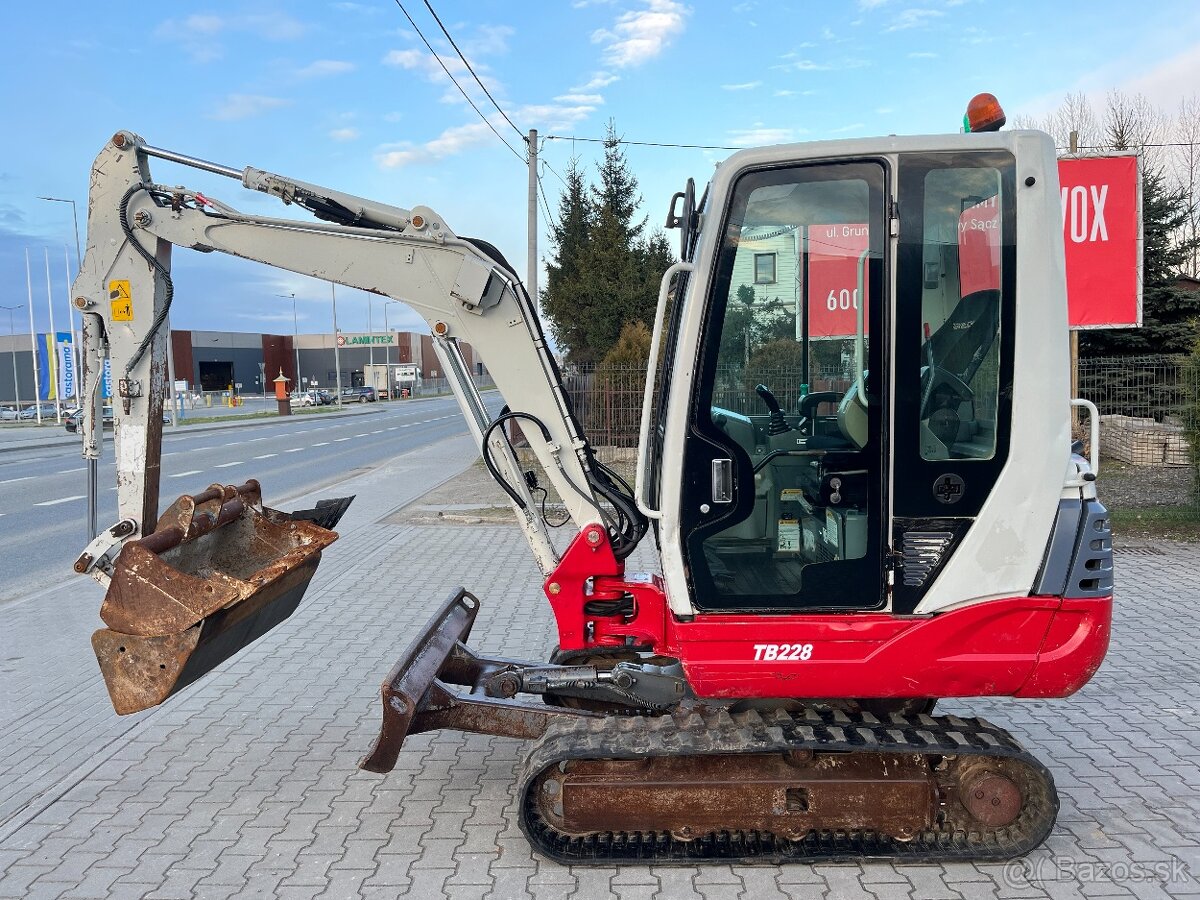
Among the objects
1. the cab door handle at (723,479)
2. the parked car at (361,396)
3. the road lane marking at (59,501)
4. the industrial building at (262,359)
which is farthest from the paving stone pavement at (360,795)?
the industrial building at (262,359)

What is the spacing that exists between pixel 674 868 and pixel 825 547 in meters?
1.40

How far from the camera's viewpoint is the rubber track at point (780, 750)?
11.7 feet

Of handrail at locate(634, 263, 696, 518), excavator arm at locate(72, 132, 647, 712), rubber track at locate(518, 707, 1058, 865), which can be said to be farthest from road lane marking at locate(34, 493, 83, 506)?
rubber track at locate(518, 707, 1058, 865)

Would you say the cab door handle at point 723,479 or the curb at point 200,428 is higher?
the cab door handle at point 723,479

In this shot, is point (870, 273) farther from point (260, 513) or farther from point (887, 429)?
point (260, 513)

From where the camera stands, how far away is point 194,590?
3.73 metres

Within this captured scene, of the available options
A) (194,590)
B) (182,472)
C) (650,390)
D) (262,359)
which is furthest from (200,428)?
(262,359)

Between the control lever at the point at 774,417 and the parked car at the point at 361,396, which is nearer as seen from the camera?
the control lever at the point at 774,417

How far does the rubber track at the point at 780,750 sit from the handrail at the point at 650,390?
2.97 ft

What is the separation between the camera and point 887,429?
353 centimetres

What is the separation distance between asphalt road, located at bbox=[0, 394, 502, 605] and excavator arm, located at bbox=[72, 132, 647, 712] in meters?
0.33

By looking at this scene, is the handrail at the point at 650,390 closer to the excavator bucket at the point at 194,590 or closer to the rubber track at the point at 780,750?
the rubber track at the point at 780,750

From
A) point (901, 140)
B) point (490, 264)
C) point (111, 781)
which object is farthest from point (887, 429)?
point (111, 781)

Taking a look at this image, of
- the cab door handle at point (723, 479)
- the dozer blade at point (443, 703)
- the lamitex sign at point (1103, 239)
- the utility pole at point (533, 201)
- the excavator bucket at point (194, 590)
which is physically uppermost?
the utility pole at point (533, 201)
